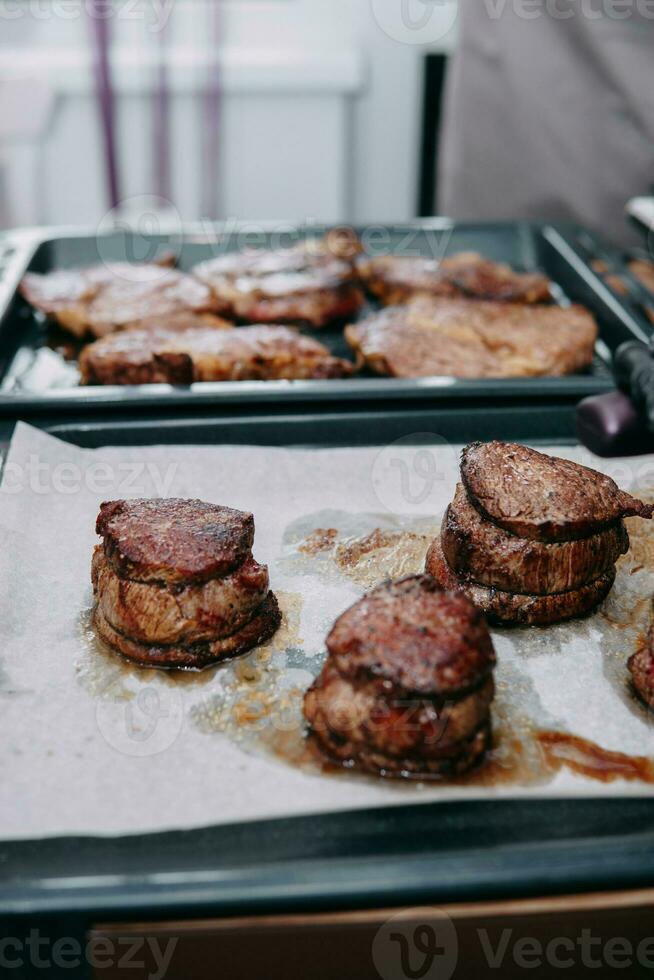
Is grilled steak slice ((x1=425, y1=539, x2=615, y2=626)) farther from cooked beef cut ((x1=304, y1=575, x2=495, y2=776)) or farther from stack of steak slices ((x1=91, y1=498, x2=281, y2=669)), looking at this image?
stack of steak slices ((x1=91, y1=498, x2=281, y2=669))

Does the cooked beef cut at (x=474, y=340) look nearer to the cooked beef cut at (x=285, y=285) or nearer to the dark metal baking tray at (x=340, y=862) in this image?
the cooked beef cut at (x=285, y=285)

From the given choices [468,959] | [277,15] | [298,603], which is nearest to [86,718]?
[298,603]

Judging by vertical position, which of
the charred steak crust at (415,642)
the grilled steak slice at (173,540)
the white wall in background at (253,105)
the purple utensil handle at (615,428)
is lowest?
the white wall in background at (253,105)

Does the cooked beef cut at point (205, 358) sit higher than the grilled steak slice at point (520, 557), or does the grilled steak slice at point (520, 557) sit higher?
the grilled steak slice at point (520, 557)

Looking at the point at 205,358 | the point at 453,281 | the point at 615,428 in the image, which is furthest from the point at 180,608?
the point at 453,281

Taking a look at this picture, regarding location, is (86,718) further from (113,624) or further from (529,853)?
(529,853)

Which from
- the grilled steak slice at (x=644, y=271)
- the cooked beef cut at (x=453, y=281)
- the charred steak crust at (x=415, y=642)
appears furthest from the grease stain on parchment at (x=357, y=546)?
the grilled steak slice at (x=644, y=271)

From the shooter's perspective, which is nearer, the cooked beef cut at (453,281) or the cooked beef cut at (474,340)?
the cooked beef cut at (474,340)
